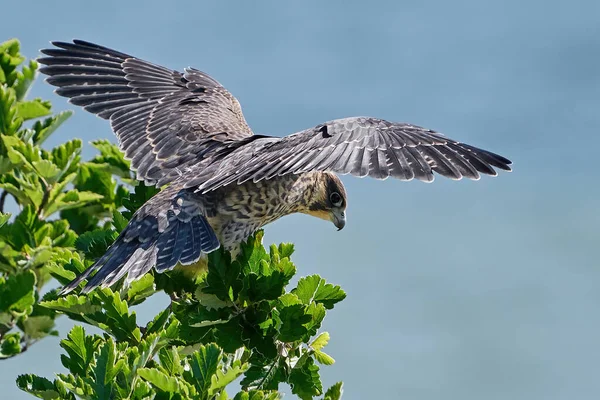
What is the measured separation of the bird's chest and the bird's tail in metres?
0.12

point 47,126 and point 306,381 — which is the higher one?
point 47,126

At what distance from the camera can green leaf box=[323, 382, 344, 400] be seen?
12.9 ft

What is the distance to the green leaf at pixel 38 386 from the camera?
3.61 metres

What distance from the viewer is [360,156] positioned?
15.1 feet

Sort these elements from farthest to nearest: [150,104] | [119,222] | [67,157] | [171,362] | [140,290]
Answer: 1. [150,104]
2. [67,157]
3. [119,222]
4. [140,290]
5. [171,362]

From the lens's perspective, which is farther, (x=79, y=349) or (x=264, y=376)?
(x=264, y=376)

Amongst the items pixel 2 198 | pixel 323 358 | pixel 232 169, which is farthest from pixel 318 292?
pixel 2 198

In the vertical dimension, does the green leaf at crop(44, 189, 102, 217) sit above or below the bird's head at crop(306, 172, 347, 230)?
below

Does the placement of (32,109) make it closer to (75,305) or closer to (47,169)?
(47,169)

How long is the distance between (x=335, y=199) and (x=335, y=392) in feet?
6.29

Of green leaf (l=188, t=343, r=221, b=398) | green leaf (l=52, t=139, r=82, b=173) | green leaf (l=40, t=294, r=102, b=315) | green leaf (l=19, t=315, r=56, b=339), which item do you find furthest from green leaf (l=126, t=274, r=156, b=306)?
green leaf (l=52, t=139, r=82, b=173)

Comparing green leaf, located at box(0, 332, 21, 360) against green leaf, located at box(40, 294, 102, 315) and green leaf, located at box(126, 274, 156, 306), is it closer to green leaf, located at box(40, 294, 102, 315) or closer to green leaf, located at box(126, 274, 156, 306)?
green leaf, located at box(126, 274, 156, 306)

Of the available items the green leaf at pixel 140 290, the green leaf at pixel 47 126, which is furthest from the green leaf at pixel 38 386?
the green leaf at pixel 47 126

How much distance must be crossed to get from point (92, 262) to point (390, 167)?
1.50m
